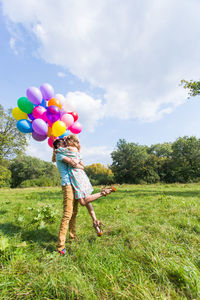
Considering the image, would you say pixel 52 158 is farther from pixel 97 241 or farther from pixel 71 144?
pixel 97 241

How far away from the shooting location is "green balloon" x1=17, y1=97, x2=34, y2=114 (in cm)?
430

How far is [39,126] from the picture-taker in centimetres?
395

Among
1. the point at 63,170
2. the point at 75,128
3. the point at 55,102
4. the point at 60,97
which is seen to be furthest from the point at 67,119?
the point at 63,170

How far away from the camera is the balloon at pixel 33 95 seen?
4.16 meters

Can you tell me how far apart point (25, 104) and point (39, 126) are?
94cm

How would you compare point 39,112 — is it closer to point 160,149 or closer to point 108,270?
point 108,270

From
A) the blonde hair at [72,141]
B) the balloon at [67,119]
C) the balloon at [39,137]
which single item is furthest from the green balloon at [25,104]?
the blonde hair at [72,141]

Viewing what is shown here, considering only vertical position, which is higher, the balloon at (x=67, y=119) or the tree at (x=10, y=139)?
the tree at (x=10, y=139)

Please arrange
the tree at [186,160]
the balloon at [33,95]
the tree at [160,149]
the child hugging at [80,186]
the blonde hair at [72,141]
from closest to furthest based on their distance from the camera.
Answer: the child hugging at [80,186]
the blonde hair at [72,141]
the balloon at [33,95]
the tree at [186,160]
the tree at [160,149]

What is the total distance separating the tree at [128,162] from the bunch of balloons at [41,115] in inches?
1318

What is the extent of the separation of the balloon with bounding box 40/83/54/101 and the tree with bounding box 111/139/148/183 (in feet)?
110

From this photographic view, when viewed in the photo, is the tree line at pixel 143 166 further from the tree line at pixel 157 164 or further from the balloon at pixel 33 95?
the balloon at pixel 33 95

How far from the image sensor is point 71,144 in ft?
10.1

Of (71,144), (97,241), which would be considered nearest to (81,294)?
(97,241)
